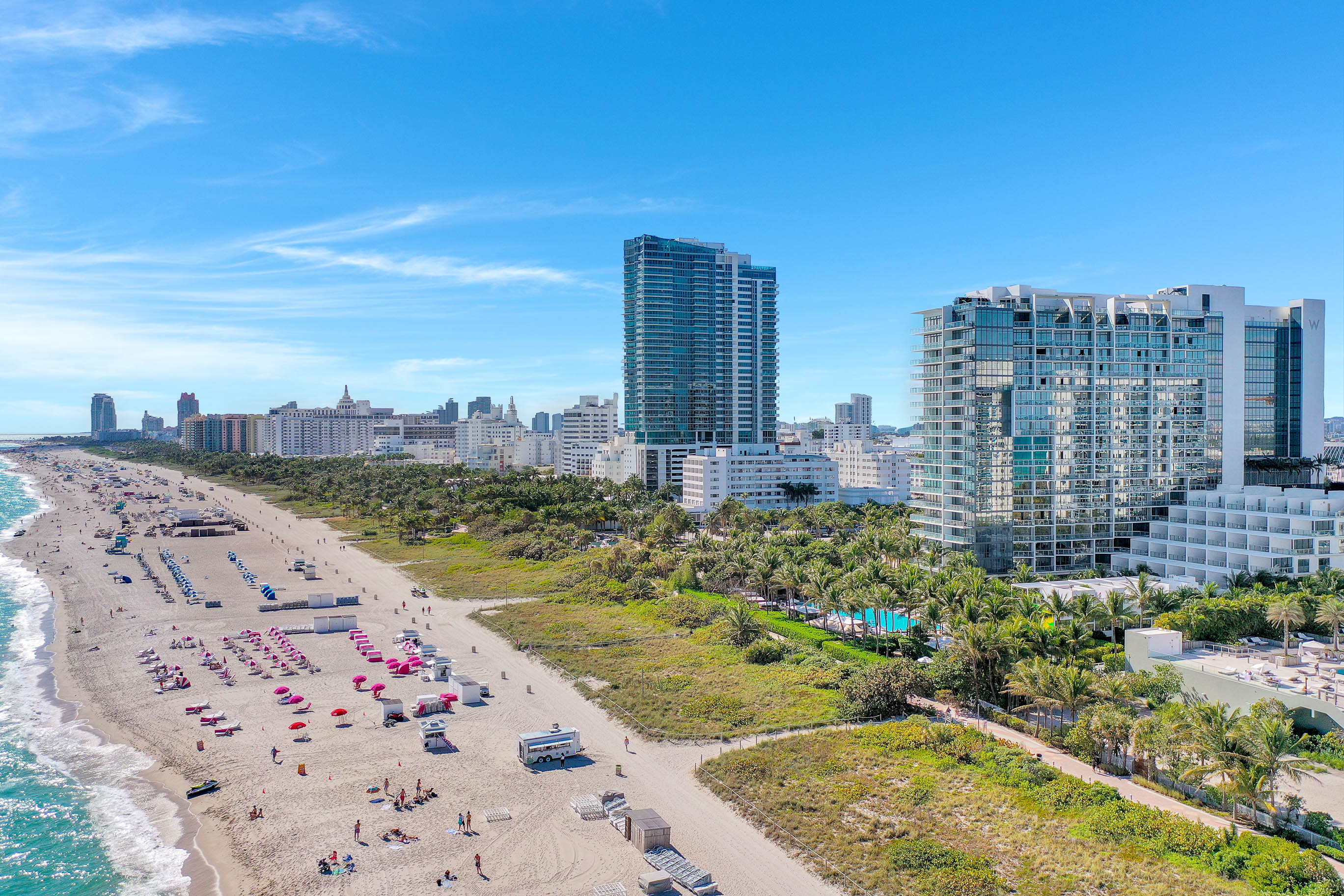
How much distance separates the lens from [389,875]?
37.2 metres

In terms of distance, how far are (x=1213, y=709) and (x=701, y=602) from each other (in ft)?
167

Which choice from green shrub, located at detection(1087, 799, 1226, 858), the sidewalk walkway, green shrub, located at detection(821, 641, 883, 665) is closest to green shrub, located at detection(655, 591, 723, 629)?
green shrub, located at detection(821, 641, 883, 665)

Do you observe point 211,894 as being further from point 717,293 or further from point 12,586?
point 717,293

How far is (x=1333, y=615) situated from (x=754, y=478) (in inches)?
4437

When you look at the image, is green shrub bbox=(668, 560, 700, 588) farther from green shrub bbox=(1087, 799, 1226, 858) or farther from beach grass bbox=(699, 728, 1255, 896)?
green shrub bbox=(1087, 799, 1226, 858)

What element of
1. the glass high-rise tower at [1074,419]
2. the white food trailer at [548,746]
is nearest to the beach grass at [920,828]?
the white food trailer at [548,746]

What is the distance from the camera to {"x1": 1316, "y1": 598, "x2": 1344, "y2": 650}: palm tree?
5775 centimetres

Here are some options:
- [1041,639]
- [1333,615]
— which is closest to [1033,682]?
[1041,639]

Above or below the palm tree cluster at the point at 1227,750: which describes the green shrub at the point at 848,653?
below

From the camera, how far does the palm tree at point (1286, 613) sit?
58.6m

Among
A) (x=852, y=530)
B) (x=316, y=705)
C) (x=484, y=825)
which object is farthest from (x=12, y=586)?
(x=852, y=530)

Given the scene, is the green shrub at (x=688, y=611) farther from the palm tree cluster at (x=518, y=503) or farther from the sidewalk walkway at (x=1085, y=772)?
the palm tree cluster at (x=518, y=503)

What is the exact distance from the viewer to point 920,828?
38.8 meters

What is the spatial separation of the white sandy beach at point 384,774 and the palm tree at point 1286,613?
4216cm
